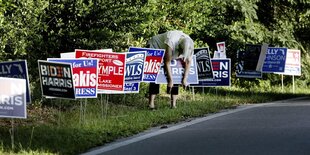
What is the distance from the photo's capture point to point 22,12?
13.1m

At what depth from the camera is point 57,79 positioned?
1072 cm

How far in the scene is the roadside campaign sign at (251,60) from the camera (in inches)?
777

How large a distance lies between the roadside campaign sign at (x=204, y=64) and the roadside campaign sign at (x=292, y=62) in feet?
18.3

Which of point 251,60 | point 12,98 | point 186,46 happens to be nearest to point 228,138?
point 12,98

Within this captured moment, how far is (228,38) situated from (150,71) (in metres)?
8.59

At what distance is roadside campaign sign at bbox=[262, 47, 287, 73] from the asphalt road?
7.26 meters

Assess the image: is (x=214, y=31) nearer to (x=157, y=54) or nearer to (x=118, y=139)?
(x=157, y=54)

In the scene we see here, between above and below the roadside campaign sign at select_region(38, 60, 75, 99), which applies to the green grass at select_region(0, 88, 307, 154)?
below

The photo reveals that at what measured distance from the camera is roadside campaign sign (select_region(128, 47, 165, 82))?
1385 cm

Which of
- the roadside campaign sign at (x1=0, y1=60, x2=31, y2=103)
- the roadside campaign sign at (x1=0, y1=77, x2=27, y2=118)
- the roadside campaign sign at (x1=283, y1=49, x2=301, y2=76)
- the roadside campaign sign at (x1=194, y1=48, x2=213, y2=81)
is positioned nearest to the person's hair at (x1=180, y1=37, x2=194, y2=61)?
the roadside campaign sign at (x1=194, y1=48, x2=213, y2=81)

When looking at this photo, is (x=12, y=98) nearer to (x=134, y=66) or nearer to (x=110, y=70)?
(x=110, y=70)

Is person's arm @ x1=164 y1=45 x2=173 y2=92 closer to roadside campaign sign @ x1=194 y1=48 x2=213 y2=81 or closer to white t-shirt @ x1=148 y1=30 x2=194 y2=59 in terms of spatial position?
white t-shirt @ x1=148 y1=30 x2=194 y2=59

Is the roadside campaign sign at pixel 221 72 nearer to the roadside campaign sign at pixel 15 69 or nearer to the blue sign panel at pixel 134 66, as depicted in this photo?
the blue sign panel at pixel 134 66

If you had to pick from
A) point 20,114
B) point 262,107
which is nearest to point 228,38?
point 262,107
